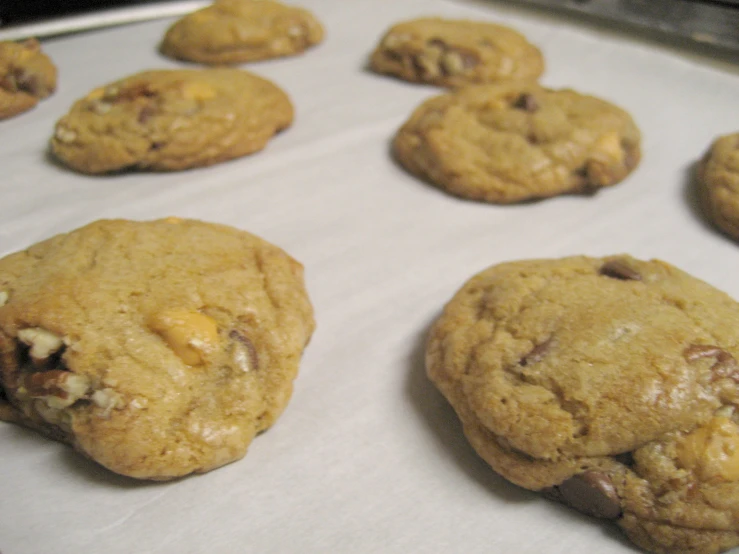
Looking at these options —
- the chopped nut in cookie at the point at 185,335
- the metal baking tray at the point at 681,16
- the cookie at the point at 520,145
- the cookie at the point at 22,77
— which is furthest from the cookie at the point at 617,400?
the cookie at the point at 22,77

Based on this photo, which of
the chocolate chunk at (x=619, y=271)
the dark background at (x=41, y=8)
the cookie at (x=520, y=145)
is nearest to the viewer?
the chocolate chunk at (x=619, y=271)

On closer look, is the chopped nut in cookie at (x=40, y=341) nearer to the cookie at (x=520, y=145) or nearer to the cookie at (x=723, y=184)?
the cookie at (x=520, y=145)

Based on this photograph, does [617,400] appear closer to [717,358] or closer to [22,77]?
[717,358]

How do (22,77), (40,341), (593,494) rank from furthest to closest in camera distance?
1. (22,77)
2. (40,341)
3. (593,494)

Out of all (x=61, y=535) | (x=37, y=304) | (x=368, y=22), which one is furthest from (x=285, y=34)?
(x=61, y=535)

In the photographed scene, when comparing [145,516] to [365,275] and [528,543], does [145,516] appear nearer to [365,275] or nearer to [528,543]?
[528,543]

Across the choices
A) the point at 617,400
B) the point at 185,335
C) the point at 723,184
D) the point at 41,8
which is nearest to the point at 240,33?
the point at 41,8
